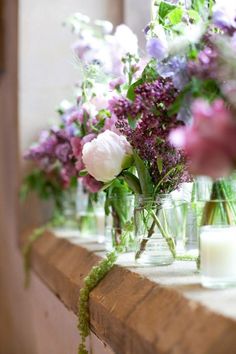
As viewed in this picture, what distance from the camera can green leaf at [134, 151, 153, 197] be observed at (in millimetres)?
1230

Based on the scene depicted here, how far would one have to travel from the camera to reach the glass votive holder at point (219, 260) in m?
0.98

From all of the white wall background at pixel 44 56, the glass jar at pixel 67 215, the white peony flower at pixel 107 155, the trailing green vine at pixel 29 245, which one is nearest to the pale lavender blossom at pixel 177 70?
the white peony flower at pixel 107 155

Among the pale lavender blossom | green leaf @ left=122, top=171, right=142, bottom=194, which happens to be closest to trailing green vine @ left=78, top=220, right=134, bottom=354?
green leaf @ left=122, top=171, right=142, bottom=194

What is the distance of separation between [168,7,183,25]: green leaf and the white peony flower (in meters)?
0.23

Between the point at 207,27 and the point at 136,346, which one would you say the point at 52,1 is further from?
the point at 136,346

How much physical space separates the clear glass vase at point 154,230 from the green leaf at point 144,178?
0.01 metres

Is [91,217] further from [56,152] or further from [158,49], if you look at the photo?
[158,49]

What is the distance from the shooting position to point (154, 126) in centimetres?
108

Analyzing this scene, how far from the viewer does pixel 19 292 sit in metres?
2.89

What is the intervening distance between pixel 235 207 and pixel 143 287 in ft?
0.63

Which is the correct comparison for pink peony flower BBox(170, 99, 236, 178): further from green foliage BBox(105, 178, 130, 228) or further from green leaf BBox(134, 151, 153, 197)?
green foliage BBox(105, 178, 130, 228)

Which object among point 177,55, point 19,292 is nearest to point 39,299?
point 19,292

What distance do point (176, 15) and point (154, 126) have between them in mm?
182

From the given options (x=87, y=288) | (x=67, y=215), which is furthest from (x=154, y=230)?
(x=67, y=215)
